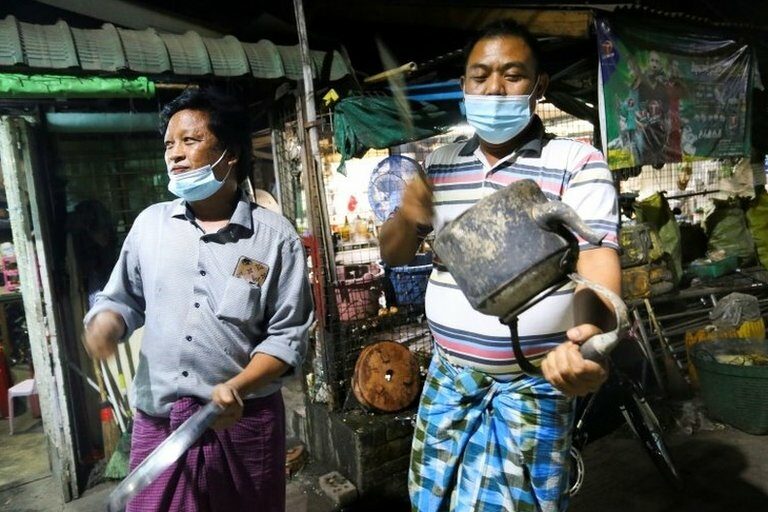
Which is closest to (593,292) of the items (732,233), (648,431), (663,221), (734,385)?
(648,431)

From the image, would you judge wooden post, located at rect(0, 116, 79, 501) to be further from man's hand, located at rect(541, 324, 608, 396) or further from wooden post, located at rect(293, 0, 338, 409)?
man's hand, located at rect(541, 324, 608, 396)

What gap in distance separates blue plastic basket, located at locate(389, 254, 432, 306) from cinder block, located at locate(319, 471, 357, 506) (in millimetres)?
2862

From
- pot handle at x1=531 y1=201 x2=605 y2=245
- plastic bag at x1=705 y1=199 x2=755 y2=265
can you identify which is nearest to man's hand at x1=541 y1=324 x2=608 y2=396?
pot handle at x1=531 y1=201 x2=605 y2=245

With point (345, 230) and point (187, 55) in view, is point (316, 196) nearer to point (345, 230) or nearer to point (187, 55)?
point (187, 55)

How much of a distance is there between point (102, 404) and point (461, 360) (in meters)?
4.25

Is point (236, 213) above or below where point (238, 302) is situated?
above

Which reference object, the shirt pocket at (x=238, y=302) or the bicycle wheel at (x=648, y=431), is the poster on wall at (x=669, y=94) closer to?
the bicycle wheel at (x=648, y=431)

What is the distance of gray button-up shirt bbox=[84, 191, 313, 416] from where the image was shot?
2.22 m

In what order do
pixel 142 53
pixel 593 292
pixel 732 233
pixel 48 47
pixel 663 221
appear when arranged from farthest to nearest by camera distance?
1. pixel 732 233
2. pixel 663 221
3. pixel 142 53
4. pixel 48 47
5. pixel 593 292

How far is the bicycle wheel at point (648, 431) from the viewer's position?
167 inches

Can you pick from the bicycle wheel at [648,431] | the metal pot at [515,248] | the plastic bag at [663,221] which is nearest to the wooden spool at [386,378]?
the bicycle wheel at [648,431]

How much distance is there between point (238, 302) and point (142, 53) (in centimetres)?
272

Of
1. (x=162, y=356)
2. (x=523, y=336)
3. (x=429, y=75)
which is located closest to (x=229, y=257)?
(x=162, y=356)

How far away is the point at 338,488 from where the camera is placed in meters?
4.38
